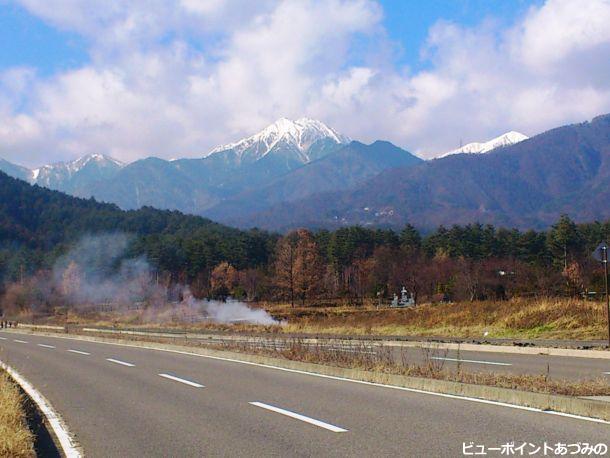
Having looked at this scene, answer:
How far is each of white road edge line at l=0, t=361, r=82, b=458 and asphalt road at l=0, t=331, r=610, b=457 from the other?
0.53 feet

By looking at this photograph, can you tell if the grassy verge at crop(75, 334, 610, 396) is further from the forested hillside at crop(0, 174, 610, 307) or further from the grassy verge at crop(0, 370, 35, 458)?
the forested hillside at crop(0, 174, 610, 307)

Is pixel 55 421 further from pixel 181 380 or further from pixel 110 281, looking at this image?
pixel 110 281

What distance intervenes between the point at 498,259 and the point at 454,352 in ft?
256

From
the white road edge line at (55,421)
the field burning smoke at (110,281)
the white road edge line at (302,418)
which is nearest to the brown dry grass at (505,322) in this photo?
the white road edge line at (302,418)

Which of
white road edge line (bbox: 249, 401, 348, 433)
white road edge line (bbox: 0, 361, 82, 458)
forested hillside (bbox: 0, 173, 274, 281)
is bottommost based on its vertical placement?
white road edge line (bbox: 0, 361, 82, 458)

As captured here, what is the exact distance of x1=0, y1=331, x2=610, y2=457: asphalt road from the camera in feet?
26.4

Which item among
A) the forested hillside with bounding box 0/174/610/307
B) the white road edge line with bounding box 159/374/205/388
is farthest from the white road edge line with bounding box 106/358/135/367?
the forested hillside with bounding box 0/174/610/307

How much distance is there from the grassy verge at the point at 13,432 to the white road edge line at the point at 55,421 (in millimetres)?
457

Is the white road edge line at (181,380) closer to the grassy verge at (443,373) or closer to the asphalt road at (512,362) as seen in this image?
the grassy verge at (443,373)

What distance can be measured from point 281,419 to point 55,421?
363 cm

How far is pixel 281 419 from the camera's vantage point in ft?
32.6

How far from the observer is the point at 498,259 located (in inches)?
Answer: 3826

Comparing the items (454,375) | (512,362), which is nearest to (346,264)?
(512,362)

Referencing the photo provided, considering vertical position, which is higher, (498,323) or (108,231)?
(108,231)
